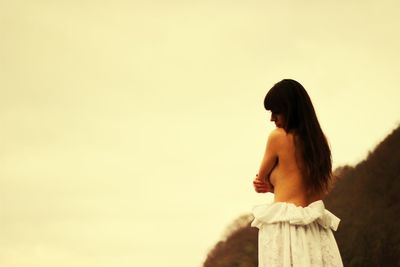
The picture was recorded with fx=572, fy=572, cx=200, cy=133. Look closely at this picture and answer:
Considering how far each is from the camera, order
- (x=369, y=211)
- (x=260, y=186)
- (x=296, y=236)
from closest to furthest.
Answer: (x=296, y=236)
(x=260, y=186)
(x=369, y=211)

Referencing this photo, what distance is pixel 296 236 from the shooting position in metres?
3.24

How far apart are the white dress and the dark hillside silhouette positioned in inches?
273

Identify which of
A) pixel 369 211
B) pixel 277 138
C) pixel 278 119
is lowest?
pixel 277 138

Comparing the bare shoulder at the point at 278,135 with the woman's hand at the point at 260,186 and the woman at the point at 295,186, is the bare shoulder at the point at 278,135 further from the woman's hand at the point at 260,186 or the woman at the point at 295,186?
the woman's hand at the point at 260,186

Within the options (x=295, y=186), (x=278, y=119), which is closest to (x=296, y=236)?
(x=295, y=186)

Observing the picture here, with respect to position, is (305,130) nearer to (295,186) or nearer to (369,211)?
(295,186)

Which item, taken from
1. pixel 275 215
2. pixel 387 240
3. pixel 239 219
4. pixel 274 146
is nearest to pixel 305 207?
pixel 275 215

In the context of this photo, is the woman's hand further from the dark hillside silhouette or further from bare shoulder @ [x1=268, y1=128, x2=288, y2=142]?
the dark hillside silhouette

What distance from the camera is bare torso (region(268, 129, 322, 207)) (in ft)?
10.8

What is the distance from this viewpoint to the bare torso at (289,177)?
330 cm

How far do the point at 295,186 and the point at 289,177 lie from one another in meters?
0.06

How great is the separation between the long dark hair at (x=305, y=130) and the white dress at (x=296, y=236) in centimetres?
16

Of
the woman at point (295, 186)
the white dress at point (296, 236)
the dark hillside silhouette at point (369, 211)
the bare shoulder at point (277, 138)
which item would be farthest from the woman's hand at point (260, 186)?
the dark hillside silhouette at point (369, 211)

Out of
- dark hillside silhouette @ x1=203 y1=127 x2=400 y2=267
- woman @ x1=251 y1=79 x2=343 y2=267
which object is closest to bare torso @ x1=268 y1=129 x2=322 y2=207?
woman @ x1=251 y1=79 x2=343 y2=267
